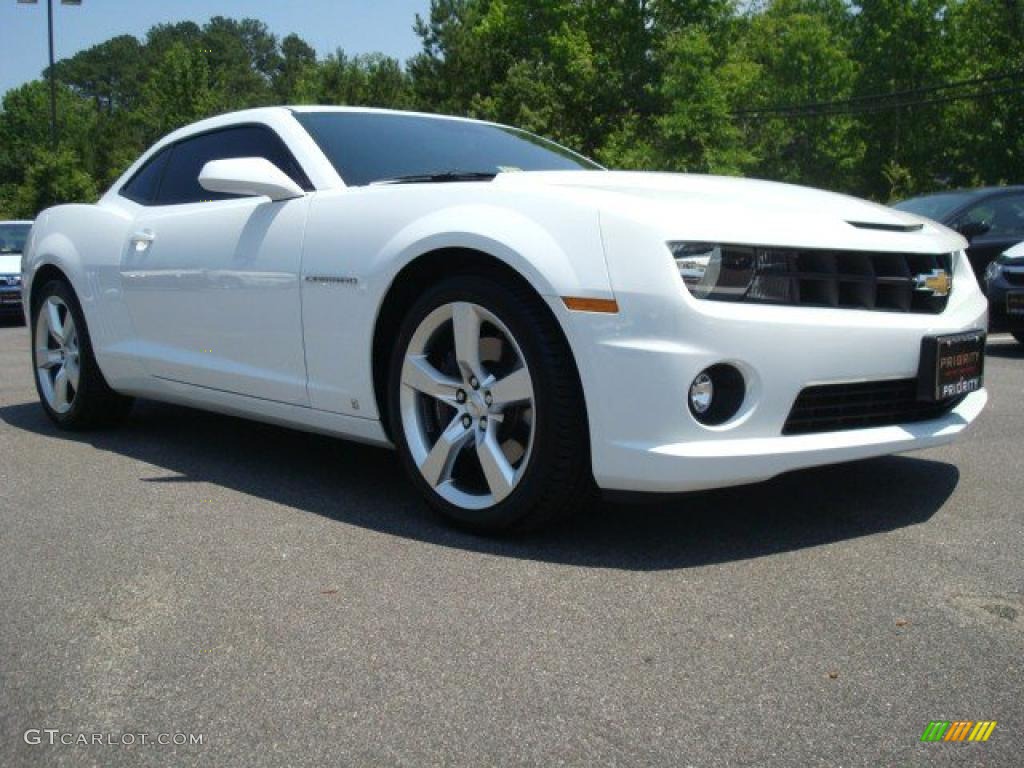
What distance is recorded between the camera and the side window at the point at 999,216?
10477 millimetres

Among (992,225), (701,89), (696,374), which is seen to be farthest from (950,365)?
(701,89)

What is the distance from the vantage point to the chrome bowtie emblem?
140 inches

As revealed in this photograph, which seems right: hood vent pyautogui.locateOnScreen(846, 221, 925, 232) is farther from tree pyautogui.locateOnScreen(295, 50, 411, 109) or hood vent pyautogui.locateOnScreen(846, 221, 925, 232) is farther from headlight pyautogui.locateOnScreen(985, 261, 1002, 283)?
tree pyautogui.locateOnScreen(295, 50, 411, 109)

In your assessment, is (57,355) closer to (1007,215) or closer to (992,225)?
(992,225)

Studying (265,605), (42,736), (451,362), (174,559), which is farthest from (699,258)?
(42,736)

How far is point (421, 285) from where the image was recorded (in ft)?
12.5

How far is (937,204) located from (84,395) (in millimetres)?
8283

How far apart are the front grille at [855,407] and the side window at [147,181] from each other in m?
3.28

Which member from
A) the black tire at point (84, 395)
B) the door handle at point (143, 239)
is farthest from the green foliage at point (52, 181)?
the door handle at point (143, 239)

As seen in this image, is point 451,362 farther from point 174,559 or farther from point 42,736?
point 42,736

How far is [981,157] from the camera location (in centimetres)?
4241

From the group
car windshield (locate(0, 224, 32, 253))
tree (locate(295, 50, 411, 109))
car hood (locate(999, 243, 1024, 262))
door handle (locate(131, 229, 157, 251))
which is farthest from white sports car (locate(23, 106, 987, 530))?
tree (locate(295, 50, 411, 109))

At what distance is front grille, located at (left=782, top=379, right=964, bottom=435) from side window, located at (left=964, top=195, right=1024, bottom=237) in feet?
25.2

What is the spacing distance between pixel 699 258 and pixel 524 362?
0.61 meters
